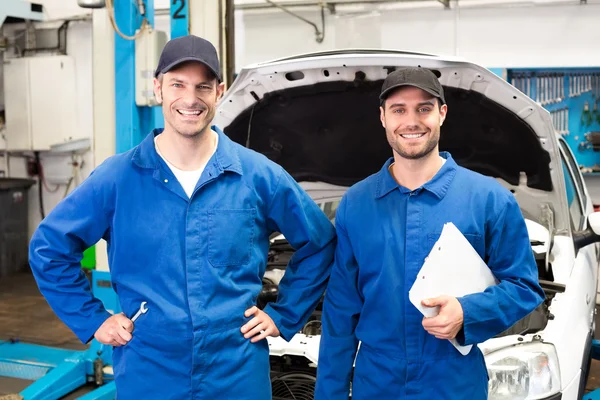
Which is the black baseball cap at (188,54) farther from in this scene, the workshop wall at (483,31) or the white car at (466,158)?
the workshop wall at (483,31)

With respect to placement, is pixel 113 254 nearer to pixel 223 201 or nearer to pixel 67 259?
pixel 67 259

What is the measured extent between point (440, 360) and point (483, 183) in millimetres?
493

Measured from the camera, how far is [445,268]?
173 centimetres

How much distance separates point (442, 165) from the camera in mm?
1852

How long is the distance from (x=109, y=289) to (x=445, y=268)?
237 centimetres

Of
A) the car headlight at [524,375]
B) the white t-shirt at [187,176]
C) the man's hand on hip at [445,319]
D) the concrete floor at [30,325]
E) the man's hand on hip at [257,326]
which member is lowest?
the concrete floor at [30,325]

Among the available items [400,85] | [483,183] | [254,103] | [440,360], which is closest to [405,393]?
[440,360]

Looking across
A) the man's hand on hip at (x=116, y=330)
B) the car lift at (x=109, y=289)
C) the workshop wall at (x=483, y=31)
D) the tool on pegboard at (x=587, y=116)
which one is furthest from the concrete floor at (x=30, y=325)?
the workshop wall at (x=483, y=31)

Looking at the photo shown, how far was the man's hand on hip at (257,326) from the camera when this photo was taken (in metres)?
1.82

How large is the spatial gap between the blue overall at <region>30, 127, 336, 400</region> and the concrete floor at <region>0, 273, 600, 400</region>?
226 centimetres

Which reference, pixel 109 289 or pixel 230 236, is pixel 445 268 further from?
pixel 109 289

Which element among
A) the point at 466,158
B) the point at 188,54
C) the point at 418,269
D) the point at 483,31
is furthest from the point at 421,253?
the point at 483,31

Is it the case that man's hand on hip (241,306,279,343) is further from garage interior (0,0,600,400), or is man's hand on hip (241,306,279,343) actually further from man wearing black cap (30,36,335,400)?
garage interior (0,0,600,400)

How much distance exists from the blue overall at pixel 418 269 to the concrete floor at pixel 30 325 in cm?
259
